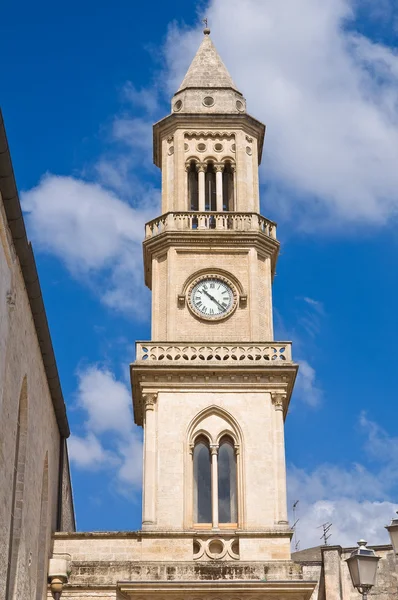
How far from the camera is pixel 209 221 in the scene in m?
37.3

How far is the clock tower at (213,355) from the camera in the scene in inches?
1257

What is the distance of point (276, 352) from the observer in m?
34.1

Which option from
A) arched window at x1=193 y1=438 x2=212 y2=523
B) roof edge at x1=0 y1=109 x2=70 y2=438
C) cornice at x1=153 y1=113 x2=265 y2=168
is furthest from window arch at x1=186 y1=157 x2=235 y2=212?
roof edge at x1=0 y1=109 x2=70 y2=438

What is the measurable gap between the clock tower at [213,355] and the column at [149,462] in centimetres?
3

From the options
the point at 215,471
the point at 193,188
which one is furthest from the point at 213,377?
the point at 193,188

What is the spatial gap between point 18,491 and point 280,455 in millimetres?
10687

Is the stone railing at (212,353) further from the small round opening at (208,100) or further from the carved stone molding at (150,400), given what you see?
the small round opening at (208,100)

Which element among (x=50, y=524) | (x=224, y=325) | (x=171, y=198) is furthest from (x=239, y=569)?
(x=171, y=198)

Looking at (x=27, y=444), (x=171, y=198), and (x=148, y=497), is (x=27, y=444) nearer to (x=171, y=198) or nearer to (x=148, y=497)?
(x=148, y=497)

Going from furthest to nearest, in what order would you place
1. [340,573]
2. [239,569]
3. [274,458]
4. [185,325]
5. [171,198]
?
[340,573] < [171,198] < [185,325] < [274,458] < [239,569]

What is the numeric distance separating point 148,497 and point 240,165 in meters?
13.2

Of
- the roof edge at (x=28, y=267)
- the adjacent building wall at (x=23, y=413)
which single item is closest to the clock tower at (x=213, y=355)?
A: the adjacent building wall at (x=23, y=413)

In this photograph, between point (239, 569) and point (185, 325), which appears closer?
point (239, 569)

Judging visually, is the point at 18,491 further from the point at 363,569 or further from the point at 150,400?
the point at 363,569
